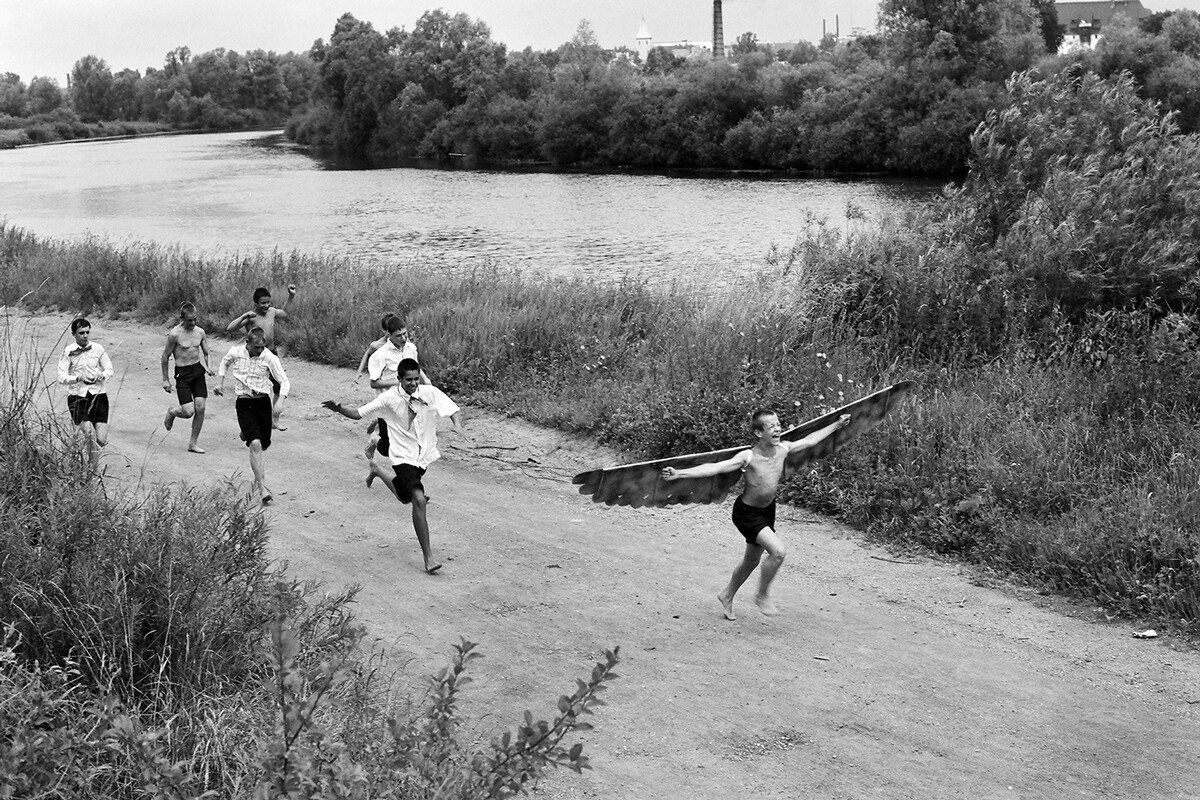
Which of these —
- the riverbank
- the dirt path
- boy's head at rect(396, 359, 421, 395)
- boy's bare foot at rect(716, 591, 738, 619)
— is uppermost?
boy's head at rect(396, 359, 421, 395)

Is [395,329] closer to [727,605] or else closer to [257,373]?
[257,373]

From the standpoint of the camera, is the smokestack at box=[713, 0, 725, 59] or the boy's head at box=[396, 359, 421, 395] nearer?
the boy's head at box=[396, 359, 421, 395]

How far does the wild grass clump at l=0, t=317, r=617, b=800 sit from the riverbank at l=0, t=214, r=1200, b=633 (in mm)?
5157

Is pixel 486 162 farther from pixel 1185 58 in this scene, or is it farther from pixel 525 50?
pixel 1185 58

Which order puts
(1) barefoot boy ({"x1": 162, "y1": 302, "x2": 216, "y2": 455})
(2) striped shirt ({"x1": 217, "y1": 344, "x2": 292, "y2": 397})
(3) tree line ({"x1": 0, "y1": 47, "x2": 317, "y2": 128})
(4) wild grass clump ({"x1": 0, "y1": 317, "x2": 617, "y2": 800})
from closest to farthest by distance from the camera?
(4) wild grass clump ({"x1": 0, "y1": 317, "x2": 617, "y2": 800}) → (2) striped shirt ({"x1": 217, "y1": 344, "x2": 292, "y2": 397}) → (1) barefoot boy ({"x1": 162, "y1": 302, "x2": 216, "y2": 455}) → (3) tree line ({"x1": 0, "y1": 47, "x2": 317, "y2": 128})

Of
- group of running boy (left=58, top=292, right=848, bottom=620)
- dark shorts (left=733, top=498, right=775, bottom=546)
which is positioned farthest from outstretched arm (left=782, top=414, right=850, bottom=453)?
dark shorts (left=733, top=498, right=775, bottom=546)

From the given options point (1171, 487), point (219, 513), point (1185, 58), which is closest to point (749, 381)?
point (1171, 487)

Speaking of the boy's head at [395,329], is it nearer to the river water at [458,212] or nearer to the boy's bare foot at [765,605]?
the boy's bare foot at [765,605]

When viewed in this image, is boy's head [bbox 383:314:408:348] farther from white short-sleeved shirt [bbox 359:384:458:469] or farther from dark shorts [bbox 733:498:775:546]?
dark shorts [bbox 733:498:775:546]

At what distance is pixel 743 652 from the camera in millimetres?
8250

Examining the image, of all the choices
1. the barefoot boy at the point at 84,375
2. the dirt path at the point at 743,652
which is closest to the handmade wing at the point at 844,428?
the dirt path at the point at 743,652

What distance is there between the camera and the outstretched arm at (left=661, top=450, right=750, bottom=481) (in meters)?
8.45

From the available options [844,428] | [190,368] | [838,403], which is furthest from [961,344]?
[190,368]

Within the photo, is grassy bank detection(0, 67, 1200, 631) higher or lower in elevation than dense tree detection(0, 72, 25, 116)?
lower
